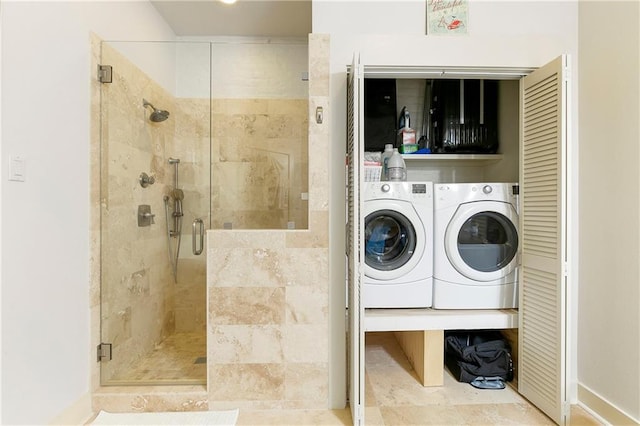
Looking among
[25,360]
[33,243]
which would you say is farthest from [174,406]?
[33,243]

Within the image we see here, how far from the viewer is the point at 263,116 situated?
2146 millimetres

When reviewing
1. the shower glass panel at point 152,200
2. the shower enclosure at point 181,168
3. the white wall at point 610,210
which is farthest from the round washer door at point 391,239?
the shower glass panel at point 152,200

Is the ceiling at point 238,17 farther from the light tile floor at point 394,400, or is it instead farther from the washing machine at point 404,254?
the light tile floor at point 394,400

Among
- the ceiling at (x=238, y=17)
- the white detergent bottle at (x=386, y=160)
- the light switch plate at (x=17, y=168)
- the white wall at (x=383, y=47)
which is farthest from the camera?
the ceiling at (x=238, y=17)

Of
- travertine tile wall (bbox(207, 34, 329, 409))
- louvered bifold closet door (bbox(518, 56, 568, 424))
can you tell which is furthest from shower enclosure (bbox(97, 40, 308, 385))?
louvered bifold closet door (bbox(518, 56, 568, 424))

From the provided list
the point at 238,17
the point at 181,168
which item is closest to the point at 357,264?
the point at 181,168

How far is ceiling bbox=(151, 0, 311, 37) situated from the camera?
2.62m

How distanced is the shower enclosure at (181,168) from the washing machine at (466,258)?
0.87 m

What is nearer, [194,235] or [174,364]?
[174,364]

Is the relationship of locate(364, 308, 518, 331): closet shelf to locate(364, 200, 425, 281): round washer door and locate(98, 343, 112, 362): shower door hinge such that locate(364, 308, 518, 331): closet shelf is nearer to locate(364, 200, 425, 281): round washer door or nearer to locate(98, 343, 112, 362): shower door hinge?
locate(364, 200, 425, 281): round washer door

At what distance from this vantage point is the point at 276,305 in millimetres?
1947

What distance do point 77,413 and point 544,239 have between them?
258cm

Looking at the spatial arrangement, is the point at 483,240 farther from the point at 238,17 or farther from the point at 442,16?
the point at 238,17

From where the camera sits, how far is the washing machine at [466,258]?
2.19 meters
